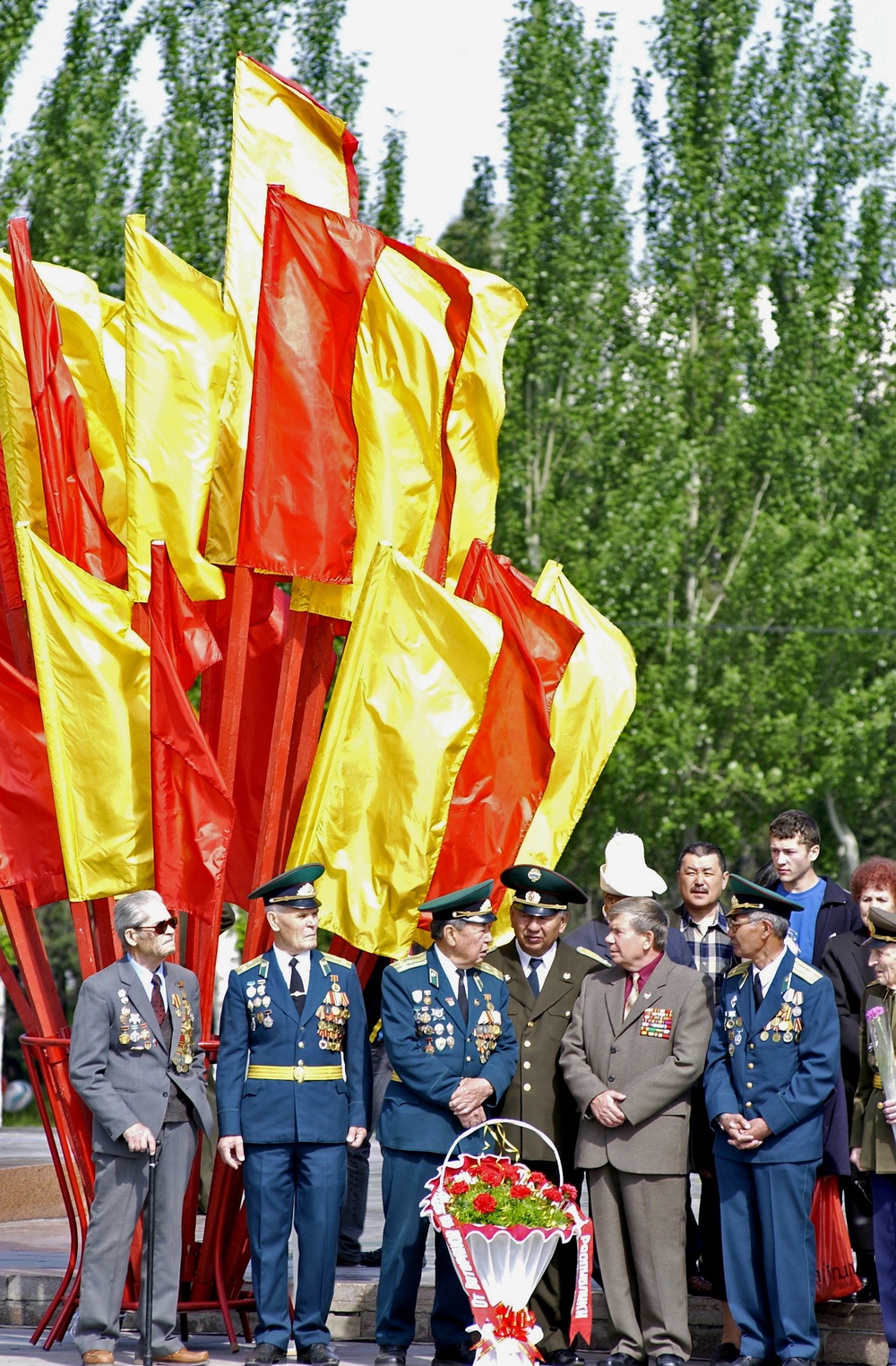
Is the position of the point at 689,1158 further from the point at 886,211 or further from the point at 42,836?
the point at 886,211

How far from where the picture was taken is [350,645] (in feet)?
20.9

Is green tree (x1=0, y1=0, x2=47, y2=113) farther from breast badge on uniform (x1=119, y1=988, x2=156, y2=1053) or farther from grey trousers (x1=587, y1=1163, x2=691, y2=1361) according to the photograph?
grey trousers (x1=587, y1=1163, x2=691, y2=1361)

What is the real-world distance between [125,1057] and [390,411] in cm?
245

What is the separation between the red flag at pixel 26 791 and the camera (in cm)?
647

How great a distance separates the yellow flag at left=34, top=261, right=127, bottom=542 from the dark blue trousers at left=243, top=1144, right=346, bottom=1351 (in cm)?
248

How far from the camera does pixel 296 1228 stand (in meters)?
5.95

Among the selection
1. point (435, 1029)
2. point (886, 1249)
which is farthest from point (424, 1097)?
point (886, 1249)

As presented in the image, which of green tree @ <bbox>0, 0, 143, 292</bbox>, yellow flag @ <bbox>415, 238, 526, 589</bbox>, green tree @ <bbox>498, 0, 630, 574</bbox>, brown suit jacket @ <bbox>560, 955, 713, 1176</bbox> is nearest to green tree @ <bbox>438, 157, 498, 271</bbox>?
green tree @ <bbox>498, 0, 630, 574</bbox>

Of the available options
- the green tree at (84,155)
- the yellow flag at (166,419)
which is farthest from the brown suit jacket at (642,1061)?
the green tree at (84,155)

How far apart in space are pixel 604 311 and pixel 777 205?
8.56 ft

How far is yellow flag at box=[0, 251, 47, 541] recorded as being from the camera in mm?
6777

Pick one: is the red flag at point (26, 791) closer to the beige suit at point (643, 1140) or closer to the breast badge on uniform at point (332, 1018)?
the breast badge on uniform at point (332, 1018)

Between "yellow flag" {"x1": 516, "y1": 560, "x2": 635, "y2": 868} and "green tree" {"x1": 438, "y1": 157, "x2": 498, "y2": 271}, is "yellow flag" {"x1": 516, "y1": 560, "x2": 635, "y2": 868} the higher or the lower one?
the lower one

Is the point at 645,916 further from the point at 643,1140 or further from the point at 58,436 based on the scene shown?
the point at 58,436
